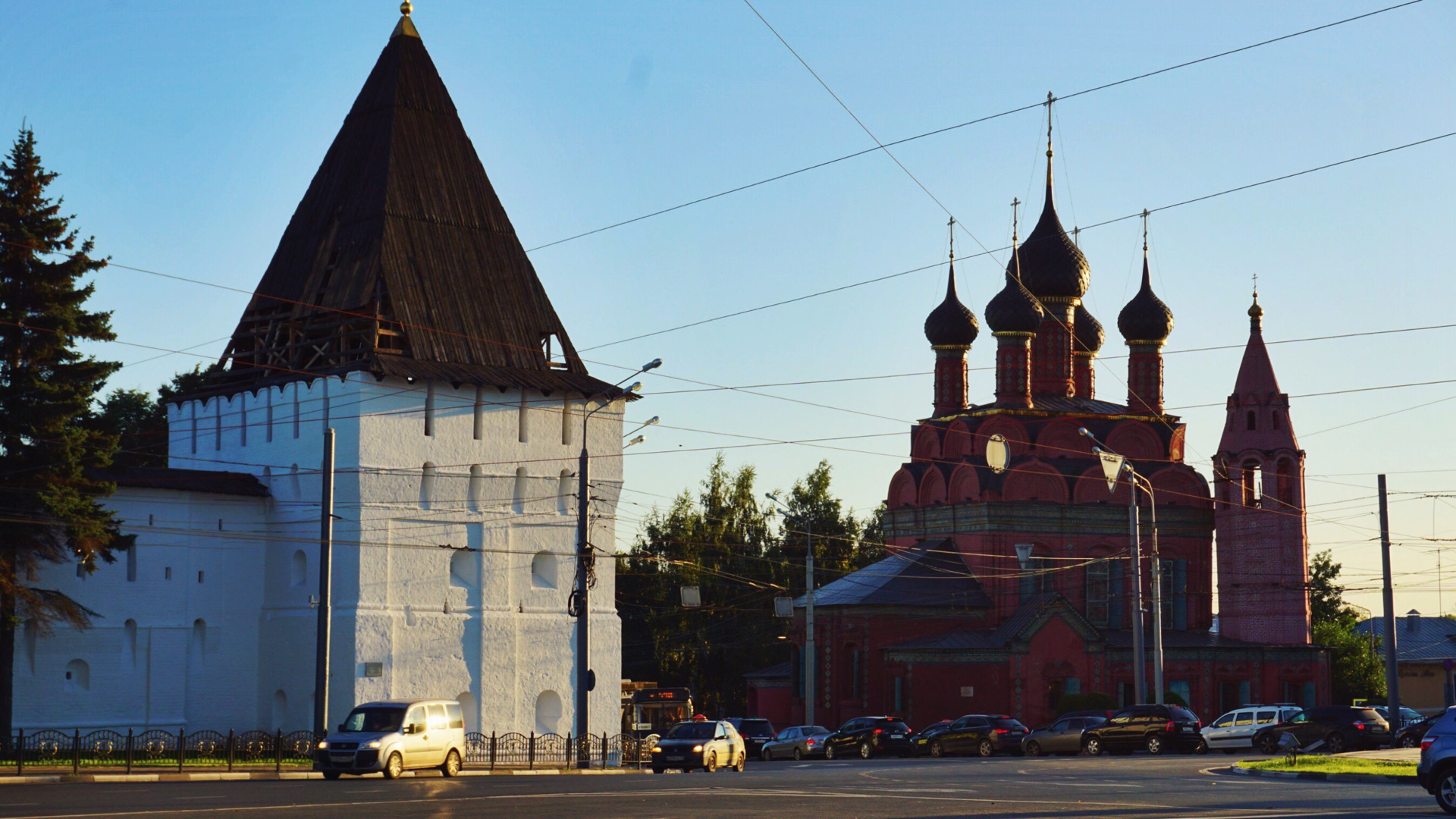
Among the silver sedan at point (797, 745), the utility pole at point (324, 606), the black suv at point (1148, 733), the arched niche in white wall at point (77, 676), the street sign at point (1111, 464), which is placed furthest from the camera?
the silver sedan at point (797, 745)

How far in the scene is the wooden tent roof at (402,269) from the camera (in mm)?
35125

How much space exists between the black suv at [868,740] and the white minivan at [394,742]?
1540 cm

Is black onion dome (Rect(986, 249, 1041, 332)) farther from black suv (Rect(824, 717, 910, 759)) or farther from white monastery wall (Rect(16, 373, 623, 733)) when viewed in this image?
white monastery wall (Rect(16, 373, 623, 733))

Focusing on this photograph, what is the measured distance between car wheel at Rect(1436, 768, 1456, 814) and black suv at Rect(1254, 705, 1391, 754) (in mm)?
18581

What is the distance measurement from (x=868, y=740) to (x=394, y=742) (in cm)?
1750

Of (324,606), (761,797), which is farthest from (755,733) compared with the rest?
(761,797)

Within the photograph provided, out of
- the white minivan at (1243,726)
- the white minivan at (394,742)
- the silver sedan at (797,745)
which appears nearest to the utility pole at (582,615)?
the white minivan at (394,742)

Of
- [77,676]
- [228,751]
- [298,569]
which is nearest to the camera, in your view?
[228,751]

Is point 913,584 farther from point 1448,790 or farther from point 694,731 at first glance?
point 1448,790

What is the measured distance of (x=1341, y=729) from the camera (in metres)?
33.2

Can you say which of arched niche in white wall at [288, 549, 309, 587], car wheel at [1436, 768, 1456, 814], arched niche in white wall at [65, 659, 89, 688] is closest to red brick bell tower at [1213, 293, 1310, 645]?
arched niche in white wall at [288, 549, 309, 587]

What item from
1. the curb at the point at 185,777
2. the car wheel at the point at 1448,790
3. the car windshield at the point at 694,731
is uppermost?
the car wheel at the point at 1448,790

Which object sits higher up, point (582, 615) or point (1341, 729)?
point (582, 615)

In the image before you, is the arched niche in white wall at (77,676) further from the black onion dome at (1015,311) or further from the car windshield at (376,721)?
the black onion dome at (1015,311)
